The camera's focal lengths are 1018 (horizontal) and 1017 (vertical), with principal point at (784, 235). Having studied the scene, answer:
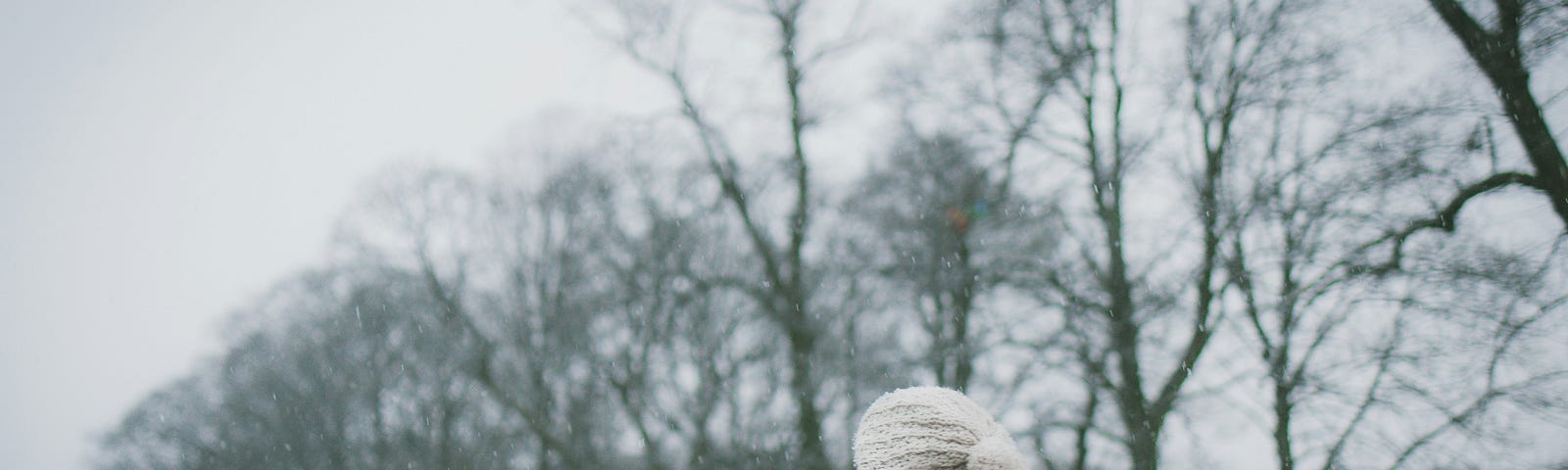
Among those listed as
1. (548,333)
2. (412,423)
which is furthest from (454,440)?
(548,333)

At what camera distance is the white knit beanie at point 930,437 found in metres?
1.51

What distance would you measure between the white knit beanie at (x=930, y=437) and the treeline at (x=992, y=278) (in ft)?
19.9

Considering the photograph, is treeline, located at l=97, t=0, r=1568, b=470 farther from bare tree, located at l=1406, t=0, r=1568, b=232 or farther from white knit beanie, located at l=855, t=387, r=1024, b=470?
white knit beanie, located at l=855, t=387, r=1024, b=470

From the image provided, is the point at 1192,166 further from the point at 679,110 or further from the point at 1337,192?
the point at 679,110

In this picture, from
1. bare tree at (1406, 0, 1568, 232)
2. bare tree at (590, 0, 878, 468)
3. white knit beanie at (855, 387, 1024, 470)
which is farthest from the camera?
bare tree at (590, 0, 878, 468)

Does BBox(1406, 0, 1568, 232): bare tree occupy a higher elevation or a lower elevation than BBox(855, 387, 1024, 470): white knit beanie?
lower

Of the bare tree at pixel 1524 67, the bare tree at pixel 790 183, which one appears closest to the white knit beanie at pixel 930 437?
the bare tree at pixel 1524 67

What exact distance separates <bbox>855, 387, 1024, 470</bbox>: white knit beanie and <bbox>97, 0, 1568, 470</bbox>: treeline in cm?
607

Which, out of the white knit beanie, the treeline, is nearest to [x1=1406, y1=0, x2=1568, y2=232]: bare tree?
the treeline

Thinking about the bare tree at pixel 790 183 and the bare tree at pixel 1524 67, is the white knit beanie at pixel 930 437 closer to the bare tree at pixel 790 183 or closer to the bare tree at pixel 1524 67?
the bare tree at pixel 1524 67

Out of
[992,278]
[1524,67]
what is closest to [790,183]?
[992,278]

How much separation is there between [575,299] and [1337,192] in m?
12.4

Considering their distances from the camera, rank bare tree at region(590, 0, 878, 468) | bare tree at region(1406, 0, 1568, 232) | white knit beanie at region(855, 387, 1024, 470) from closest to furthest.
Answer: white knit beanie at region(855, 387, 1024, 470), bare tree at region(1406, 0, 1568, 232), bare tree at region(590, 0, 878, 468)

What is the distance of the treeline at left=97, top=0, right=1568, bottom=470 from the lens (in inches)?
277
